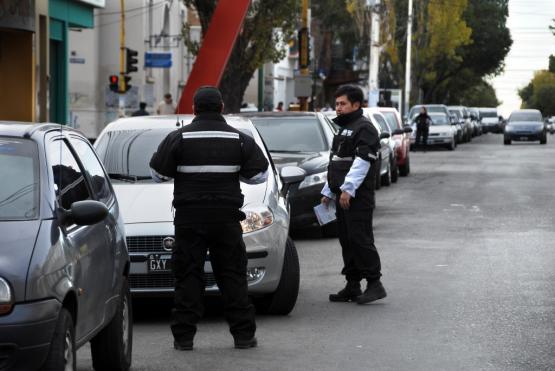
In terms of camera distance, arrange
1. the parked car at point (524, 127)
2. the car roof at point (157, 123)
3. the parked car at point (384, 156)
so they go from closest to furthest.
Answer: the car roof at point (157, 123)
the parked car at point (384, 156)
the parked car at point (524, 127)

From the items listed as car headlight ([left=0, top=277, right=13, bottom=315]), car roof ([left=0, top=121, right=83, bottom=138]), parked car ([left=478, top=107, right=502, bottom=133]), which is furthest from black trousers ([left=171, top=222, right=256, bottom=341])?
parked car ([left=478, top=107, right=502, bottom=133])

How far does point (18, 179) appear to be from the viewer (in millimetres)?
6703

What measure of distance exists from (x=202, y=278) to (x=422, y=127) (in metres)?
40.1

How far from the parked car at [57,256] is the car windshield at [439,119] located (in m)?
44.3

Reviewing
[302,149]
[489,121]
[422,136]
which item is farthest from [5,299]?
[489,121]

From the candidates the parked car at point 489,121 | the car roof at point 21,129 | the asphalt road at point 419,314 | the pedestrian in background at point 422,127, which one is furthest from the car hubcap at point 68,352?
the parked car at point 489,121

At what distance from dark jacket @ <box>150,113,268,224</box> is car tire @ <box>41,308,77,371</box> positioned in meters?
2.36

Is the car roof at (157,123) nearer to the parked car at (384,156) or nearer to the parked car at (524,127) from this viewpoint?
the parked car at (384,156)

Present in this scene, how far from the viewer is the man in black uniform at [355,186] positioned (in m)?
10.9

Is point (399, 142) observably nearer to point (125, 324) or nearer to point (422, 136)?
point (422, 136)

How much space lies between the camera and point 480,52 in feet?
328

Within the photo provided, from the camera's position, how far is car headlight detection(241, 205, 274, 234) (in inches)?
398

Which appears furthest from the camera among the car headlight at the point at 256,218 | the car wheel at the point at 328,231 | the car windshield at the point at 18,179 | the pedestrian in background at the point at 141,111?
the pedestrian in background at the point at 141,111

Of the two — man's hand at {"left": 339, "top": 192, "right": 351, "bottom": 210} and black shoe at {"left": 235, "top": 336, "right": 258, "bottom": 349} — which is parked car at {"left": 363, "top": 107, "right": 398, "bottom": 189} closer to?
man's hand at {"left": 339, "top": 192, "right": 351, "bottom": 210}
